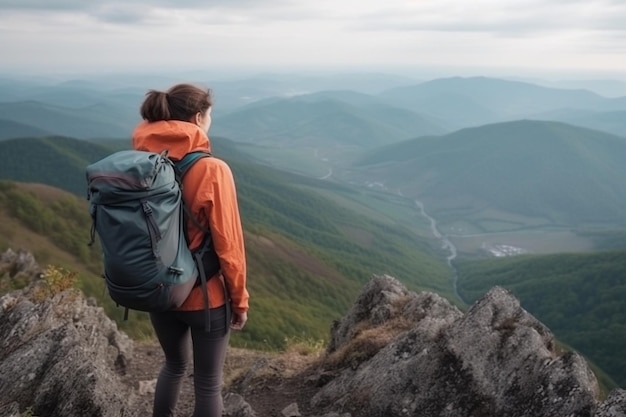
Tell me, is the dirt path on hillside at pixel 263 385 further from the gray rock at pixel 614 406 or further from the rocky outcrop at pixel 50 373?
the gray rock at pixel 614 406

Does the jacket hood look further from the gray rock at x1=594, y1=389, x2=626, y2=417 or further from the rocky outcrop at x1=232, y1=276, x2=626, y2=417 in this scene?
the gray rock at x1=594, y1=389, x2=626, y2=417

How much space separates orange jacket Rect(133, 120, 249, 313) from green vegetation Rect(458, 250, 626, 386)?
126084 millimetres

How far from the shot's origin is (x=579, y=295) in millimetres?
156375

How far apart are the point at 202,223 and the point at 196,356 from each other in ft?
5.82

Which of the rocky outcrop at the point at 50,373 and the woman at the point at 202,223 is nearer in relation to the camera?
the woman at the point at 202,223

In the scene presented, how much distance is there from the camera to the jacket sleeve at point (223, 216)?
18.8 feet

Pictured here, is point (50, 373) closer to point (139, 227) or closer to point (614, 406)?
point (139, 227)

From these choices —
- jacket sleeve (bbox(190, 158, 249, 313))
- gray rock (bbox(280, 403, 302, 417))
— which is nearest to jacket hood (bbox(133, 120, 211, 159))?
jacket sleeve (bbox(190, 158, 249, 313))

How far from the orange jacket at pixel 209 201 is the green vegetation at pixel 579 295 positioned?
414 feet

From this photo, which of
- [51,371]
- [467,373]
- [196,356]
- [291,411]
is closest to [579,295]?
[467,373]

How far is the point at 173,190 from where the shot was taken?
219 inches

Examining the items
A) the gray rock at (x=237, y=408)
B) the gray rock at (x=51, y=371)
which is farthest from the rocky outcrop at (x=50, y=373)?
the gray rock at (x=237, y=408)

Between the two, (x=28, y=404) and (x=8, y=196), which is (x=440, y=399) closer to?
(x=28, y=404)

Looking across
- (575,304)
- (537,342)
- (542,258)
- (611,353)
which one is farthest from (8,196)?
(542,258)
